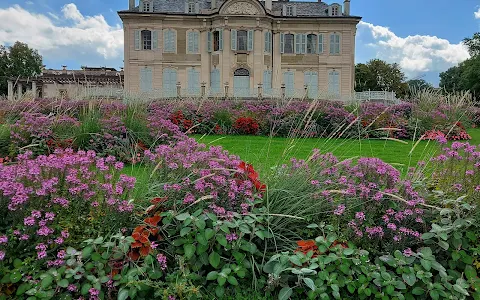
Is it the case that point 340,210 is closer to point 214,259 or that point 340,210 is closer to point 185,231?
point 214,259

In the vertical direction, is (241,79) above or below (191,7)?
below

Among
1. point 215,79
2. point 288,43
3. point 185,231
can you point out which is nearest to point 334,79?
point 288,43

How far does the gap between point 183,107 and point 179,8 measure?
23.3 m

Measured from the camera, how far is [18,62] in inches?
2016

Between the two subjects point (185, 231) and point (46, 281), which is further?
point (185, 231)

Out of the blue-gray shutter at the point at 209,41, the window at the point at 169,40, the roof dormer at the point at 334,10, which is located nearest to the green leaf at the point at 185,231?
the blue-gray shutter at the point at 209,41

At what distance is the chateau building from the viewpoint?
29469 mm

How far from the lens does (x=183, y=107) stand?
35.4 feet

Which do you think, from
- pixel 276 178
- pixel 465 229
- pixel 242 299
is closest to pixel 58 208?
pixel 242 299

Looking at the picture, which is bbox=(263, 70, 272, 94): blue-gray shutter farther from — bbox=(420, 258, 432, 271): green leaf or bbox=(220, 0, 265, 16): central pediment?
bbox=(420, 258, 432, 271): green leaf

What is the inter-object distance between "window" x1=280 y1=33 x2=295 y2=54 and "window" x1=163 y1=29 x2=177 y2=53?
7.96m

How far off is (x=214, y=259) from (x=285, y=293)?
1.32ft

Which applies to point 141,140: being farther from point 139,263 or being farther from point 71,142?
point 139,263

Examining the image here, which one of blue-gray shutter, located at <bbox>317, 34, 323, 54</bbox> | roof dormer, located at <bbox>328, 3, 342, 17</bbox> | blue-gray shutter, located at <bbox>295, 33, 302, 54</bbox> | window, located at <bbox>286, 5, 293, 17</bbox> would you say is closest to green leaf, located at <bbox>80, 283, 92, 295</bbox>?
blue-gray shutter, located at <bbox>295, 33, 302, 54</bbox>
